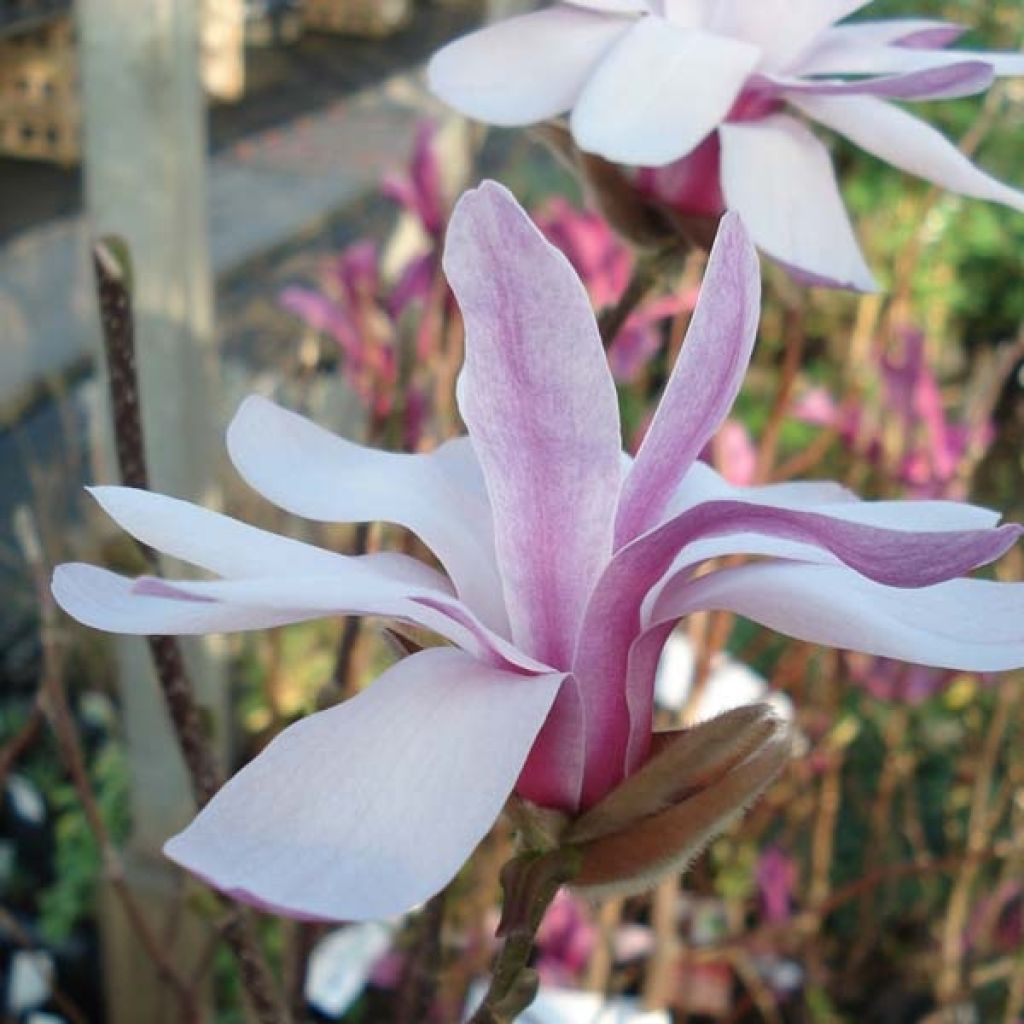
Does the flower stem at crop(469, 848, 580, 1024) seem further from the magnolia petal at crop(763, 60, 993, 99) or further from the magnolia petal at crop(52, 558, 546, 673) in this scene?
the magnolia petal at crop(763, 60, 993, 99)

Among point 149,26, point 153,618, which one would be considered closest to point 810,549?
point 153,618

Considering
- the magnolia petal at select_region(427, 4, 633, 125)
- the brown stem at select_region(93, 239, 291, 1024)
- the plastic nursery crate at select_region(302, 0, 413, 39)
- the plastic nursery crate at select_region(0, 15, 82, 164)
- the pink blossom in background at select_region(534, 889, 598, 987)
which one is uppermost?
the magnolia petal at select_region(427, 4, 633, 125)

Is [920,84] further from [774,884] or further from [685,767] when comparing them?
[774,884]

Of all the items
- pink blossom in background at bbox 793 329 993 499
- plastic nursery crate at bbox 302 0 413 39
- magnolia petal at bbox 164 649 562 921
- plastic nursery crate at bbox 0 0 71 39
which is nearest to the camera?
magnolia petal at bbox 164 649 562 921

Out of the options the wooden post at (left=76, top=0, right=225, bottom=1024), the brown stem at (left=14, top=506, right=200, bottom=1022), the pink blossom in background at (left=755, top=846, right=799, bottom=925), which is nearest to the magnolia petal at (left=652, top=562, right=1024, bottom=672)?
the brown stem at (left=14, top=506, right=200, bottom=1022)

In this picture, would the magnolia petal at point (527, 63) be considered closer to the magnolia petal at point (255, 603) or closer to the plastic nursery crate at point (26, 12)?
the magnolia petal at point (255, 603)

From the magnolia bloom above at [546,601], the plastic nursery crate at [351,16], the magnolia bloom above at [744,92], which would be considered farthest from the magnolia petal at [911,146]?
the plastic nursery crate at [351,16]

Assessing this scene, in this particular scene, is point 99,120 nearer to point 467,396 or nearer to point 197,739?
point 197,739
